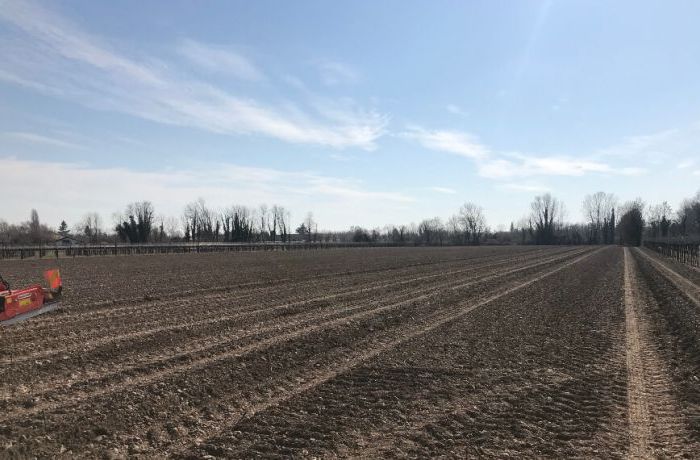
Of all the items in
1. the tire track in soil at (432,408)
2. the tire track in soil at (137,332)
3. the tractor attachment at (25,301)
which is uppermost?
the tractor attachment at (25,301)

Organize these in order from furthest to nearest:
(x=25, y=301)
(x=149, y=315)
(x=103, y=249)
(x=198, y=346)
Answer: (x=103, y=249), (x=149, y=315), (x=25, y=301), (x=198, y=346)

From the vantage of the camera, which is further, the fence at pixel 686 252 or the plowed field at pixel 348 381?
the fence at pixel 686 252

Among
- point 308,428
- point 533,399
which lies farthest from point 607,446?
point 308,428

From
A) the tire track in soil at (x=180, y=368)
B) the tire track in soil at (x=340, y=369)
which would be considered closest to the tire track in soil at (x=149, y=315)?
the tire track in soil at (x=180, y=368)

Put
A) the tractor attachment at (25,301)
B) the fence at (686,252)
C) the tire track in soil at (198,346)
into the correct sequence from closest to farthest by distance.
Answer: the tire track in soil at (198,346) < the tractor attachment at (25,301) < the fence at (686,252)

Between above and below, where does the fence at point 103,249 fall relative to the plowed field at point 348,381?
above

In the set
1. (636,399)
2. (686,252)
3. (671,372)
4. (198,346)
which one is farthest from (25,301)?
(686,252)

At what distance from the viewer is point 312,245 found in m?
115

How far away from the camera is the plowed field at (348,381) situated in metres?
6.55

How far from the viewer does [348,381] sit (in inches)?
362

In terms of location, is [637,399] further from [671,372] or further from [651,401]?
[671,372]

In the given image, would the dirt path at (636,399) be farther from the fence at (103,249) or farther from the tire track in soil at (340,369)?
the fence at (103,249)

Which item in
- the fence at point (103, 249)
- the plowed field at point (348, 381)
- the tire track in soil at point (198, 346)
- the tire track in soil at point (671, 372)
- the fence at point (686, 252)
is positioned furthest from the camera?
the fence at point (103, 249)

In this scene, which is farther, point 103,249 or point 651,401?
point 103,249
